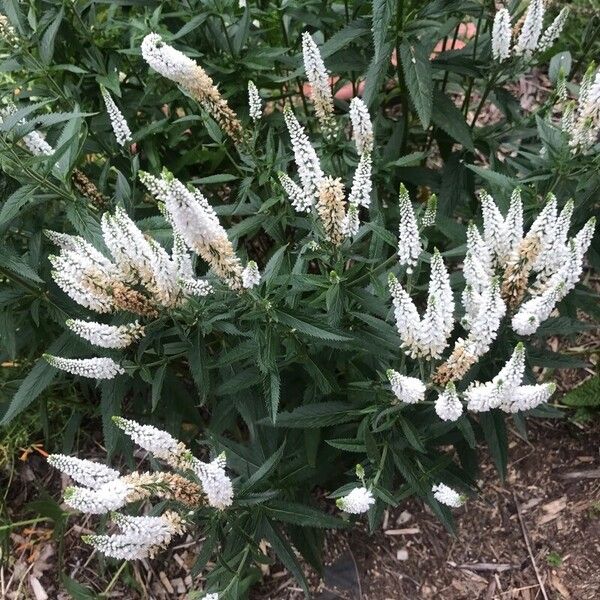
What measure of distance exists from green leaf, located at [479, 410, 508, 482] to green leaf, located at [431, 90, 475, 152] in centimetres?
160

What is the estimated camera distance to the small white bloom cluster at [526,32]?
386 centimetres

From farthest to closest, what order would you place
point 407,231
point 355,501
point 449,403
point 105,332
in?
point 105,332
point 407,231
point 355,501
point 449,403

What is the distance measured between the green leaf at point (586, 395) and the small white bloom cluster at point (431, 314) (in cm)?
230

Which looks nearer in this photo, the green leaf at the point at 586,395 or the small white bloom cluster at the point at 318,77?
the small white bloom cluster at the point at 318,77

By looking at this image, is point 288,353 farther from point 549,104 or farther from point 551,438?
point 551,438

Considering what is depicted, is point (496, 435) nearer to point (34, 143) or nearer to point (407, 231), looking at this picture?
point (407, 231)

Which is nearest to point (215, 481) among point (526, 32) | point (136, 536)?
point (136, 536)

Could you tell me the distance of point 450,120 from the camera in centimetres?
445

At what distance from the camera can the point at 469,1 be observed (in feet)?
14.5

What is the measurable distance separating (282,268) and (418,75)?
1369 mm

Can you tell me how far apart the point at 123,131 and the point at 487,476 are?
10.7 ft

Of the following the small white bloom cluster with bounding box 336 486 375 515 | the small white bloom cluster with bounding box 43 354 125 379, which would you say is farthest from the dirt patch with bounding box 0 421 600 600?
the small white bloom cluster with bounding box 43 354 125 379

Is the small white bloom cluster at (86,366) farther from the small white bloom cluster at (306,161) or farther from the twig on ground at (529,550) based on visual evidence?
the twig on ground at (529,550)

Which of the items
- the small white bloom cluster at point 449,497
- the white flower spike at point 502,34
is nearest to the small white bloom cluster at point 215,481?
the small white bloom cluster at point 449,497
